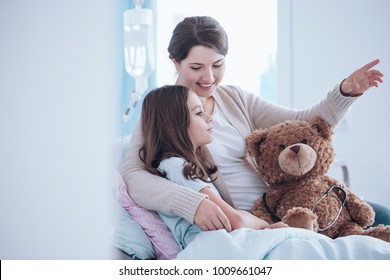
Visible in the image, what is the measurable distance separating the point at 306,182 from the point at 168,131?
11.5 inches

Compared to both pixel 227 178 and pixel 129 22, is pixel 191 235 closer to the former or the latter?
pixel 227 178

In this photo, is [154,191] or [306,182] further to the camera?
[306,182]

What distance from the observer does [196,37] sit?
1.03 metres

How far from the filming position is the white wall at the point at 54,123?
30cm

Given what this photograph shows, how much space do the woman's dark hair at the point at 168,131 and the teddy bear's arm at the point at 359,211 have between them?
276 mm

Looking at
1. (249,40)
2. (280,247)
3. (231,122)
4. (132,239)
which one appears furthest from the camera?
(249,40)

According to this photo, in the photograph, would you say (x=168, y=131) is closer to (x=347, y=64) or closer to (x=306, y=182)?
(x=306, y=182)

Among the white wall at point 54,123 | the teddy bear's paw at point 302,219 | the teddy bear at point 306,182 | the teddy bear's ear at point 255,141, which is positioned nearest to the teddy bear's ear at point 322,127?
the teddy bear at point 306,182

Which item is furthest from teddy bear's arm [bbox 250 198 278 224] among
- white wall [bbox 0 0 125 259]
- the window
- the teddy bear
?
the window

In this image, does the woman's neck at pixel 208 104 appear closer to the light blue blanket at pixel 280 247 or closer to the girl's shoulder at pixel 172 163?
the girl's shoulder at pixel 172 163

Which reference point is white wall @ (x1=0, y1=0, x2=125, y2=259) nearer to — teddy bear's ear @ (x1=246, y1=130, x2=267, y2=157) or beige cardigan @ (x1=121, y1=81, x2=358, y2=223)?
beige cardigan @ (x1=121, y1=81, x2=358, y2=223)

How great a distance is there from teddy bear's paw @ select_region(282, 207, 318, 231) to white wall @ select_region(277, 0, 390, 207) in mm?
804

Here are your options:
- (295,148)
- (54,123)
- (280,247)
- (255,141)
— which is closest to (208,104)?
(255,141)

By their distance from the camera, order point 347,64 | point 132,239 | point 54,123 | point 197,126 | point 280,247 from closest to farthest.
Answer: point 54,123 < point 280,247 < point 132,239 < point 197,126 < point 347,64
